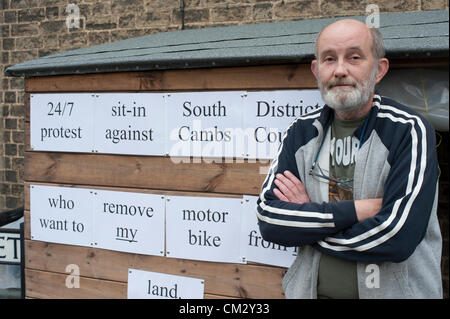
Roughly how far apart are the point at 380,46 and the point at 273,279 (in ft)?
5.06

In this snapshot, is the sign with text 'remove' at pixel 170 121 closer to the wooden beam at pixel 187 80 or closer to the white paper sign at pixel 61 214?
the wooden beam at pixel 187 80

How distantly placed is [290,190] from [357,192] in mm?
306

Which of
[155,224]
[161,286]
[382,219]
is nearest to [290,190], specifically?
[382,219]

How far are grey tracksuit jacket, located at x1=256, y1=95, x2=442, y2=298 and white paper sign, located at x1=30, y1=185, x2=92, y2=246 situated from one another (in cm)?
162

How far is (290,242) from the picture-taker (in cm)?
184

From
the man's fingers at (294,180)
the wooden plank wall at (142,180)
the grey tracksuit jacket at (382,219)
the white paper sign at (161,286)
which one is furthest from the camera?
the white paper sign at (161,286)


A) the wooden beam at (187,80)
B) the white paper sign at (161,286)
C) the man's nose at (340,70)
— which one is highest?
the wooden beam at (187,80)

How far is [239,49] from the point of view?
257cm

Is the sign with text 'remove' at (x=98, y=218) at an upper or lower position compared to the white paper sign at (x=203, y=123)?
lower

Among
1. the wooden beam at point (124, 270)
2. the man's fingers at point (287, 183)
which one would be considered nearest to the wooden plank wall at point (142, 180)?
the wooden beam at point (124, 270)

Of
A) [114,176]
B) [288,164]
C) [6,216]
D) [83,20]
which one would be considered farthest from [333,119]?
[83,20]

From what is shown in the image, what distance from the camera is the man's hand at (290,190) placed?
6.26 ft

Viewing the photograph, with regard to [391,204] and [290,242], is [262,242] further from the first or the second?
[391,204]

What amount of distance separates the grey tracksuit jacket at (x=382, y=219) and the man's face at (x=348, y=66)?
12 cm
